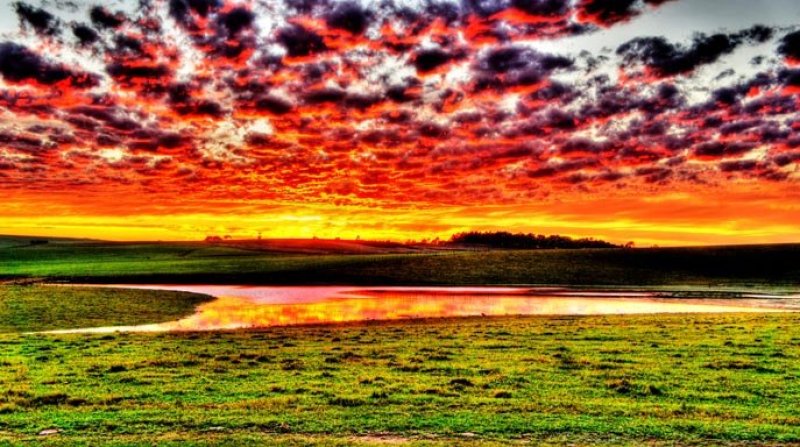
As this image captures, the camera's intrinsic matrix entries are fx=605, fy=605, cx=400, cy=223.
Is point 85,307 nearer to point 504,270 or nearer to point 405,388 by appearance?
point 405,388

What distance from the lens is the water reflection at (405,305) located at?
43.0m

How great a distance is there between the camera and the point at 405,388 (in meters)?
18.4

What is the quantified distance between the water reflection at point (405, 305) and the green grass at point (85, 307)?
2653 millimetres

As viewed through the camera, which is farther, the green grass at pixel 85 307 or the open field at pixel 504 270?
the open field at pixel 504 270

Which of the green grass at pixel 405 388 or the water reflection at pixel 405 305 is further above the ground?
the green grass at pixel 405 388

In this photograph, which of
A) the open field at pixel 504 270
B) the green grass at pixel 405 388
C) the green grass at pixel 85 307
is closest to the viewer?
the green grass at pixel 405 388

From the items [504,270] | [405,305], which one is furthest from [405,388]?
[504,270]

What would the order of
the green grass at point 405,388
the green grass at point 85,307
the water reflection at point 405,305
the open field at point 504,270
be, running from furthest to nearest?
the open field at point 504,270 → the water reflection at point 405,305 → the green grass at point 85,307 → the green grass at point 405,388

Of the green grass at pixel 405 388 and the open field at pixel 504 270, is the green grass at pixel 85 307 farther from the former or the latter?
the open field at pixel 504 270

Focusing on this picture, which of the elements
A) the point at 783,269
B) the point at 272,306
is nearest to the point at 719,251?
the point at 783,269

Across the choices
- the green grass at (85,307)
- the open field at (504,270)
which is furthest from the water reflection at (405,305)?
the open field at (504,270)

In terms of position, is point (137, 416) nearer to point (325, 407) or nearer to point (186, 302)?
point (325, 407)

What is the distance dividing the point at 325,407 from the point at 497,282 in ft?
248

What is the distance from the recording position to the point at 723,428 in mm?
14000
